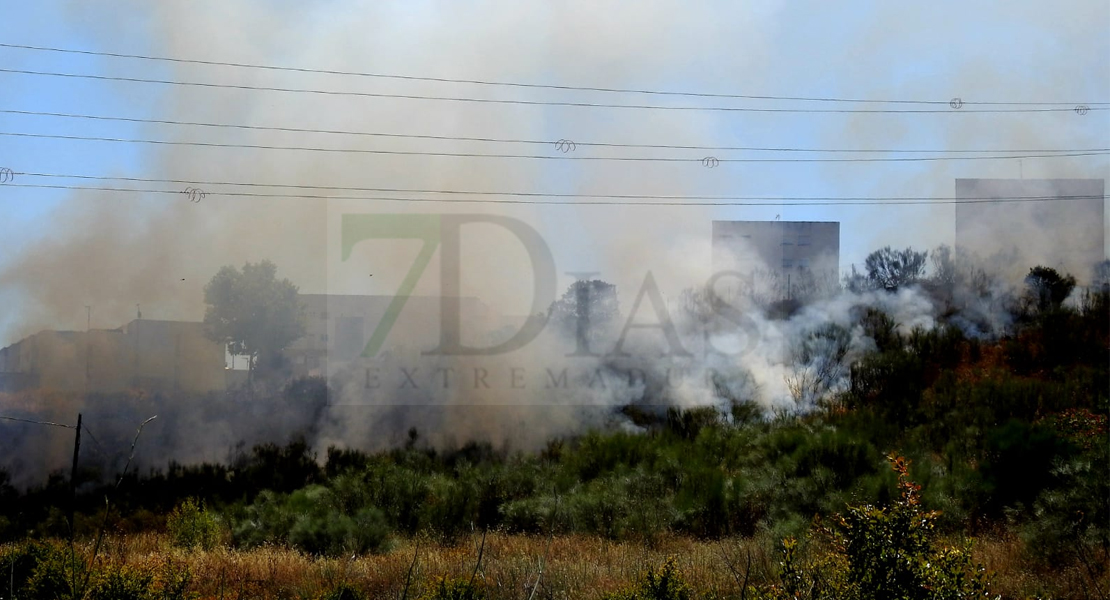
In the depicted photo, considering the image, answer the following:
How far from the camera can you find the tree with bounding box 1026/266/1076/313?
1226 inches

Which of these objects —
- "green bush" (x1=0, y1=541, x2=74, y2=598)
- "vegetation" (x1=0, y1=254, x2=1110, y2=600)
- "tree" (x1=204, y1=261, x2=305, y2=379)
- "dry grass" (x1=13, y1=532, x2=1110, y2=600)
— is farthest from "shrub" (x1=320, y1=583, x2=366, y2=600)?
"tree" (x1=204, y1=261, x2=305, y2=379)

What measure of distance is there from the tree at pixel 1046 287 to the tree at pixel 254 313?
24588 mm

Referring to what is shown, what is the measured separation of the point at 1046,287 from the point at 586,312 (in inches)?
673

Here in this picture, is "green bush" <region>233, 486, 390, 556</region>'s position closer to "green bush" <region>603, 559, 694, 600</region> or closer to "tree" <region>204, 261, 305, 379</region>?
"green bush" <region>603, 559, 694, 600</region>

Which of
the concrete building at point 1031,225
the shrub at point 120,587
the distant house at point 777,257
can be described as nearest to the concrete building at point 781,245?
the distant house at point 777,257

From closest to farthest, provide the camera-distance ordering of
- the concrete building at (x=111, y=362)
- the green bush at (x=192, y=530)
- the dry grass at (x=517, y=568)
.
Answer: the dry grass at (x=517, y=568) < the green bush at (x=192, y=530) < the concrete building at (x=111, y=362)

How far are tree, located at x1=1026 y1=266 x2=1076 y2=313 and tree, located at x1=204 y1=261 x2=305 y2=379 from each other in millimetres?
24588

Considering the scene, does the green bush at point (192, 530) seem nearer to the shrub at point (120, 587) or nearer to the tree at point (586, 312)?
the shrub at point (120, 587)

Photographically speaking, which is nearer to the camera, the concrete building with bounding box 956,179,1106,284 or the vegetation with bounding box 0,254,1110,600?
the vegetation with bounding box 0,254,1110,600

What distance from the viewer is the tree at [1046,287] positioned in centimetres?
3114

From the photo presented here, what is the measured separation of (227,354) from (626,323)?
12.6 meters

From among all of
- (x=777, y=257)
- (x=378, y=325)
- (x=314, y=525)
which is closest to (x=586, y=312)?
(x=378, y=325)

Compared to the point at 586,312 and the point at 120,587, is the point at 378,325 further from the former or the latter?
the point at 120,587

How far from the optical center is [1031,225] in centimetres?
3553
